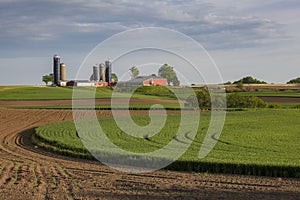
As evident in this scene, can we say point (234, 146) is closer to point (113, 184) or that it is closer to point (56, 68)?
point (113, 184)

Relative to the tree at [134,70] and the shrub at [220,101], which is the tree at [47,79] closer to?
the shrub at [220,101]

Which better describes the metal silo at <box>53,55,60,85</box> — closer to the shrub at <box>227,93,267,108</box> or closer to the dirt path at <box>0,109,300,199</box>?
the shrub at <box>227,93,267,108</box>

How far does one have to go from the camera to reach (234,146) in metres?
22.5

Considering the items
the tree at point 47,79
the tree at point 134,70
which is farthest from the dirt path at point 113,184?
the tree at point 47,79

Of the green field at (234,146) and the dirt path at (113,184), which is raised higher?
the green field at (234,146)

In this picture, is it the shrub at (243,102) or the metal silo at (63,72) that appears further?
the metal silo at (63,72)

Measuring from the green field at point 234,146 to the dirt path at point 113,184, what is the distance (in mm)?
760

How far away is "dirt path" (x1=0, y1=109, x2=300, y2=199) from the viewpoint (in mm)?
13438

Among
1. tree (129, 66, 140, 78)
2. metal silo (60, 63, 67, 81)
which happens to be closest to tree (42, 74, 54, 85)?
metal silo (60, 63, 67, 81)

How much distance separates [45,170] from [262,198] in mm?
8494

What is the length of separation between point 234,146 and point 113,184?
923 cm

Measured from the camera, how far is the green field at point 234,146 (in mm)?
17141

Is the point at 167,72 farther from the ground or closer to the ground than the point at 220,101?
farther from the ground

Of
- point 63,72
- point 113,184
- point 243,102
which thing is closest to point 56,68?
point 63,72
